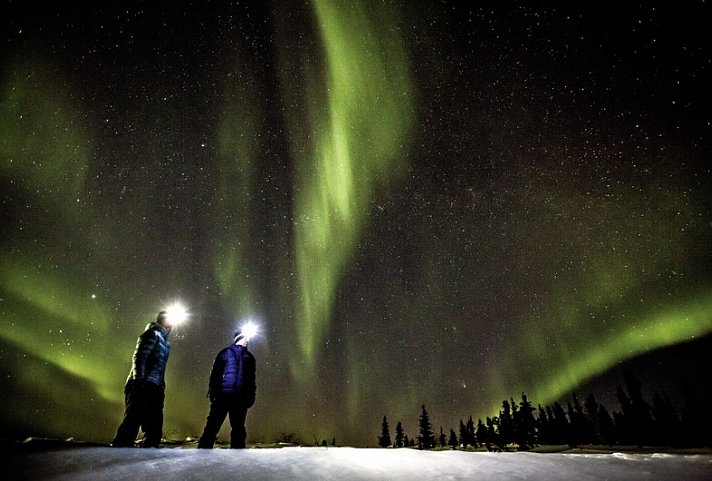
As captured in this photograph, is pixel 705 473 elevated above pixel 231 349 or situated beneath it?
situated beneath

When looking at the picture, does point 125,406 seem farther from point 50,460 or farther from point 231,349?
point 50,460

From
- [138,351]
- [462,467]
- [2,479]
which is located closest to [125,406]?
[138,351]

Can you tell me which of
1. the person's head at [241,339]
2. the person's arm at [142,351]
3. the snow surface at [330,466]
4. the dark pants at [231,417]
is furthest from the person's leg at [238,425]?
the snow surface at [330,466]

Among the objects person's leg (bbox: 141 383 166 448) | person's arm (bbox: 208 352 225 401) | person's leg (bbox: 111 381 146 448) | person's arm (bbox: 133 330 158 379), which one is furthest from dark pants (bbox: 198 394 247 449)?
person's arm (bbox: 133 330 158 379)

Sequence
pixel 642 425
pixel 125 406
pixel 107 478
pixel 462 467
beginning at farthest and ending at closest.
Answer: pixel 642 425, pixel 125 406, pixel 462 467, pixel 107 478

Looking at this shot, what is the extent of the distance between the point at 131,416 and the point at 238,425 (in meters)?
1.63

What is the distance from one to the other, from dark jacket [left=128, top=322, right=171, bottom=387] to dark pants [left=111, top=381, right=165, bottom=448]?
113 mm

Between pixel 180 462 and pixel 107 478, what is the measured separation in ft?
1.87

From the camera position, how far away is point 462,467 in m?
3.03

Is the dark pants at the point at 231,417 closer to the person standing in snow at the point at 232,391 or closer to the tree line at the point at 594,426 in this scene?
the person standing in snow at the point at 232,391

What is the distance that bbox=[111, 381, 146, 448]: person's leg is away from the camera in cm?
521

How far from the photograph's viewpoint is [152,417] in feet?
18.7

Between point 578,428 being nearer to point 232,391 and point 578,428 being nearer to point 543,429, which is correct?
point 543,429

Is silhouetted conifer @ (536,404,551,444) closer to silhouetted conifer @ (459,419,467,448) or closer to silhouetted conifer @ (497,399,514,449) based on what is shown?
silhouetted conifer @ (497,399,514,449)
